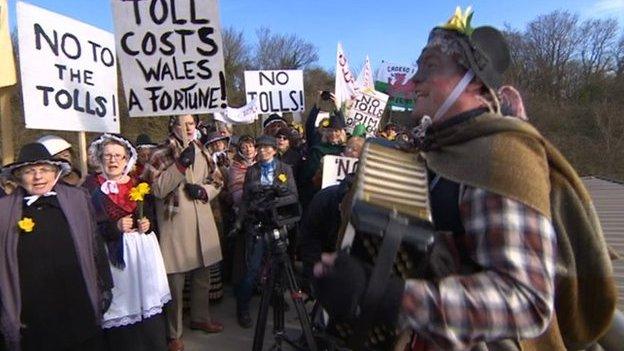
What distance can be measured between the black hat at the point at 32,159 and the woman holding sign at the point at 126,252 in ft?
1.50

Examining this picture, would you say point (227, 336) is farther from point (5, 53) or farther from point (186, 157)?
point (5, 53)

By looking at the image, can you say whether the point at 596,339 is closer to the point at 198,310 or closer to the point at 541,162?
the point at 541,162

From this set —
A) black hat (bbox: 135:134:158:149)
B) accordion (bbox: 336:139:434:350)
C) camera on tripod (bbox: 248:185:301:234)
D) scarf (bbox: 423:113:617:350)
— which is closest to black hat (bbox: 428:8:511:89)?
scarf (bbox: 423:113:617:350)

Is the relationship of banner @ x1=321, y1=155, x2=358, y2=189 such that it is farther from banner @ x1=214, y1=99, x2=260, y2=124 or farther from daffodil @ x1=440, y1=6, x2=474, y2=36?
banner @ x1=214, y1=99, x2=260, y2=124

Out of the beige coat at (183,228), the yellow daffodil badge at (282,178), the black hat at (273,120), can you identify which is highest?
the black hat at (273,120)

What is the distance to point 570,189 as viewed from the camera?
132 cm

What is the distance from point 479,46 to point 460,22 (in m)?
0.09

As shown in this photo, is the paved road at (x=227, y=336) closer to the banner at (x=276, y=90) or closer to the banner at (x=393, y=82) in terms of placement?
the banner at (x=276, y=90)

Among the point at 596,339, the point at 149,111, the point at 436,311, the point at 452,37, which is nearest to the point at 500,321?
the point at 436,311

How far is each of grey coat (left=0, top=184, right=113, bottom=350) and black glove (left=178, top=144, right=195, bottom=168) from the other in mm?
936

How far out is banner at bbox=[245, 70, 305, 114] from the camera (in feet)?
28.8

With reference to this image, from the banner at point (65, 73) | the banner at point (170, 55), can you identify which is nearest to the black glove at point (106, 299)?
the banner at point (65, 73)

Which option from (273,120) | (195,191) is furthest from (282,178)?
(273,120)

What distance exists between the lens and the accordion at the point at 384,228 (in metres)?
1.14
